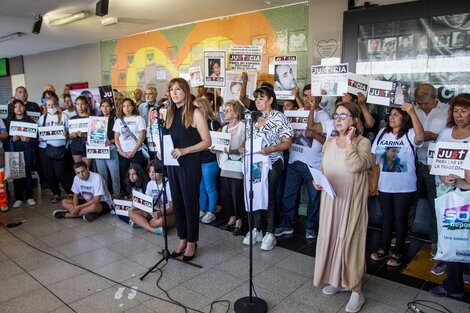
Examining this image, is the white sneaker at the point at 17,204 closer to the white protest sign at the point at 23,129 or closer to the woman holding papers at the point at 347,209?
the white protest sign at the point at 23,129

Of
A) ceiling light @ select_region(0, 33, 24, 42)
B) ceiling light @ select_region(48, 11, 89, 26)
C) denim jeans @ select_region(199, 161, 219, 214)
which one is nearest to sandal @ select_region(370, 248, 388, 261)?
denim jeans @ select_region(199, 161, 219, 214)

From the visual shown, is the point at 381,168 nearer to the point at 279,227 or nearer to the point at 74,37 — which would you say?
the point at 279,227

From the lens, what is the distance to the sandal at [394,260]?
314 centimetres

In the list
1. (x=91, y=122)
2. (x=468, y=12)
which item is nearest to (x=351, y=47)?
(x=468, y=12)

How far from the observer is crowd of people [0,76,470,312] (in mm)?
2445

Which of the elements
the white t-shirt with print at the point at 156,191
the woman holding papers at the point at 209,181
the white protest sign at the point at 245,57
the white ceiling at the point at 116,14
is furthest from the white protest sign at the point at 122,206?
the white ceiling at the point at 116,14

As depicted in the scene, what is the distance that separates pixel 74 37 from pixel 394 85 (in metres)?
7.69

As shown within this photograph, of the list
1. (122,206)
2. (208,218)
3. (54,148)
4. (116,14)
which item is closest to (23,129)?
(54,148)

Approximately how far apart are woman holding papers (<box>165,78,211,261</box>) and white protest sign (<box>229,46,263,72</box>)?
4.81ft

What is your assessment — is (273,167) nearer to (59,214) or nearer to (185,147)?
(185,147)

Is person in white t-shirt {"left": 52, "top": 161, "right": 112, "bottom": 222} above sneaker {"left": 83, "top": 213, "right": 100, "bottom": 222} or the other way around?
above

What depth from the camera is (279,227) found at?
3947 mm

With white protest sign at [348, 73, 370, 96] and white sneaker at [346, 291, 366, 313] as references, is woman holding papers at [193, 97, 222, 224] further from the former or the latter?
white sneaker at [346, 291, 366, 313]

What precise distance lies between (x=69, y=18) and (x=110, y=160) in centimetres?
312
